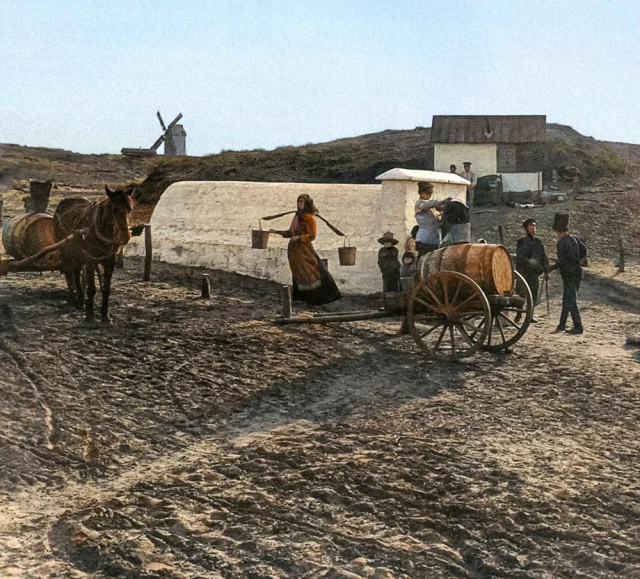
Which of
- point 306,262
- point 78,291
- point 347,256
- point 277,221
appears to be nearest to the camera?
point 78,291

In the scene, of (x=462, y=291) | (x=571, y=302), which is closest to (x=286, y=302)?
(x=462, y=291)

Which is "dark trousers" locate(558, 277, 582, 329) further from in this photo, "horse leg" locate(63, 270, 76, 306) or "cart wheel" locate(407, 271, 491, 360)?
"horse leg" locate(63, 270, 76, 306)

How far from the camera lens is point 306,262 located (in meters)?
13.8

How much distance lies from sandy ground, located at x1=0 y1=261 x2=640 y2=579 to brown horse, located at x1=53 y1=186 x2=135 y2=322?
1.80 feet

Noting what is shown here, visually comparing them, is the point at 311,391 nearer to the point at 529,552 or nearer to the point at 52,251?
the point at 529,552

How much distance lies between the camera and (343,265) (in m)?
15.0

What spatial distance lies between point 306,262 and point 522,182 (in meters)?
23.3

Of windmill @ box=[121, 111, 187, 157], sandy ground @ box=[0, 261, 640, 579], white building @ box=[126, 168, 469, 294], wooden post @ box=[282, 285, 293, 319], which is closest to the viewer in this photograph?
sandy ground @ box=[0, 261, 640, 579]

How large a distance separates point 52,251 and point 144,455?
18.5 ft

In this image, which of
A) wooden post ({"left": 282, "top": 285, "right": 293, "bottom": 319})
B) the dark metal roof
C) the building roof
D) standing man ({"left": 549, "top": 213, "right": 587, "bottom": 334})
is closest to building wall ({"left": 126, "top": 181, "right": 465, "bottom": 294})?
the building roof

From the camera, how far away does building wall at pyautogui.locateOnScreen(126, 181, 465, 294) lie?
15.6m

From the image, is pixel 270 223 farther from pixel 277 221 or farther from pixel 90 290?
pixel 90 290

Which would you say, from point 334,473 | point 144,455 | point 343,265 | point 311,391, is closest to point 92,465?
point 144,455

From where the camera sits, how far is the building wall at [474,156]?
3997 cm
